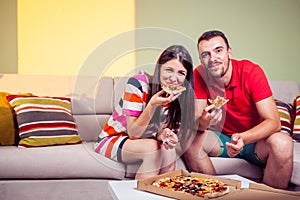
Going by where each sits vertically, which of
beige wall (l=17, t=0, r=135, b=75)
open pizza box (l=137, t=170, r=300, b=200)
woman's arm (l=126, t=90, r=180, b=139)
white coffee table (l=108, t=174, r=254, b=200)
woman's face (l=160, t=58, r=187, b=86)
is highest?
beige wall (l=17, t=0, r=135, b=75)

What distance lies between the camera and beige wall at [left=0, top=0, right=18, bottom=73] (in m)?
2.23

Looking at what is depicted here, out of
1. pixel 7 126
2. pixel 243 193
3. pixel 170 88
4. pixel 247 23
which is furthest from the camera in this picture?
pixel 247 23

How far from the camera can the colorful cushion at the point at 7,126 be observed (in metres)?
1.72

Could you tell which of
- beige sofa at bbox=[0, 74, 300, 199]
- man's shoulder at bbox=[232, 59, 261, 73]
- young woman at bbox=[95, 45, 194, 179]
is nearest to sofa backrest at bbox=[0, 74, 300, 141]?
beige sofa at bbox=[0, 74, 300, 199]

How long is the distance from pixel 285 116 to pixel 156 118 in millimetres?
800

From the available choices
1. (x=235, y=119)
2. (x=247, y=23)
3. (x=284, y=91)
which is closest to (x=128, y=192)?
(x=235, y=119)

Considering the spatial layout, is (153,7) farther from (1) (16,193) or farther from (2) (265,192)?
(2) (265,192)

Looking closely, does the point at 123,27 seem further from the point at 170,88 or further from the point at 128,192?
the point at 128,192

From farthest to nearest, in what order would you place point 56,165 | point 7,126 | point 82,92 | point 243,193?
point 82,92, point 7,126, point 56,165, point 243,193

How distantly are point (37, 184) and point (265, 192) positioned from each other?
0.92m

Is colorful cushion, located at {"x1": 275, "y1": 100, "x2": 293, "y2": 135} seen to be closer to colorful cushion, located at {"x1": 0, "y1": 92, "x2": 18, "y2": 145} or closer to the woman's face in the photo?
the woman's face

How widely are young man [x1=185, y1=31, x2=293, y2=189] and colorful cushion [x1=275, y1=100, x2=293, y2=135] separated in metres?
0.27

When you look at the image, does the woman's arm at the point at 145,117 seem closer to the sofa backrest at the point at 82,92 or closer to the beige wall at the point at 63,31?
the sofa backrest at the point at 82,92

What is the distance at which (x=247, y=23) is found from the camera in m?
2.47
